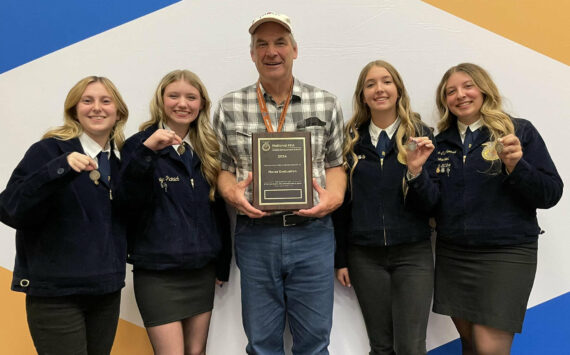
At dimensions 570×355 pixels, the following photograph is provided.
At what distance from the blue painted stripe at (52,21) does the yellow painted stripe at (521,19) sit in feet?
6.47

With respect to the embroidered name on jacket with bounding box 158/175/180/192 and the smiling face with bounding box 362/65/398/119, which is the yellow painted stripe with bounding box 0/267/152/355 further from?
the smiling face with bounding box 362/65/398/119

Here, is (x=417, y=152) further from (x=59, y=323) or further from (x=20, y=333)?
(x=20, y=333)

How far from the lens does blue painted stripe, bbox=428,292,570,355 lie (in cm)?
265

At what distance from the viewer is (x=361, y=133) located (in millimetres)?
2383

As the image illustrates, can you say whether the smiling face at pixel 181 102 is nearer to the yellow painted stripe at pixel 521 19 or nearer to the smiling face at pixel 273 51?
the smiling face at pixel 273 51

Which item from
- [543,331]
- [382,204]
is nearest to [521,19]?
[382,204]

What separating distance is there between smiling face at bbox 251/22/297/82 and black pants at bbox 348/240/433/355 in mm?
1097

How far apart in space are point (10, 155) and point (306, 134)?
2.06 meters

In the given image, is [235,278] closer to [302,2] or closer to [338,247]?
[338,247]

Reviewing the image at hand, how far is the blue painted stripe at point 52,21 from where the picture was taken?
262 cm

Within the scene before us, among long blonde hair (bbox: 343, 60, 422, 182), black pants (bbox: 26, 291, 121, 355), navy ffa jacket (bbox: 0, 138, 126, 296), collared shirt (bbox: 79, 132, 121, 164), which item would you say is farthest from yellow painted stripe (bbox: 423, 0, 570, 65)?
black pants (bbox: 26, 291, 121, 355)

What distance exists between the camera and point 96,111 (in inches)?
75.1

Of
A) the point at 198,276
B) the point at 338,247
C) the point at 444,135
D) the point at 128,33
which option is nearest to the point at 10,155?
the point at 128,33

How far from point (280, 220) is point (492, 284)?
3.83 feet
